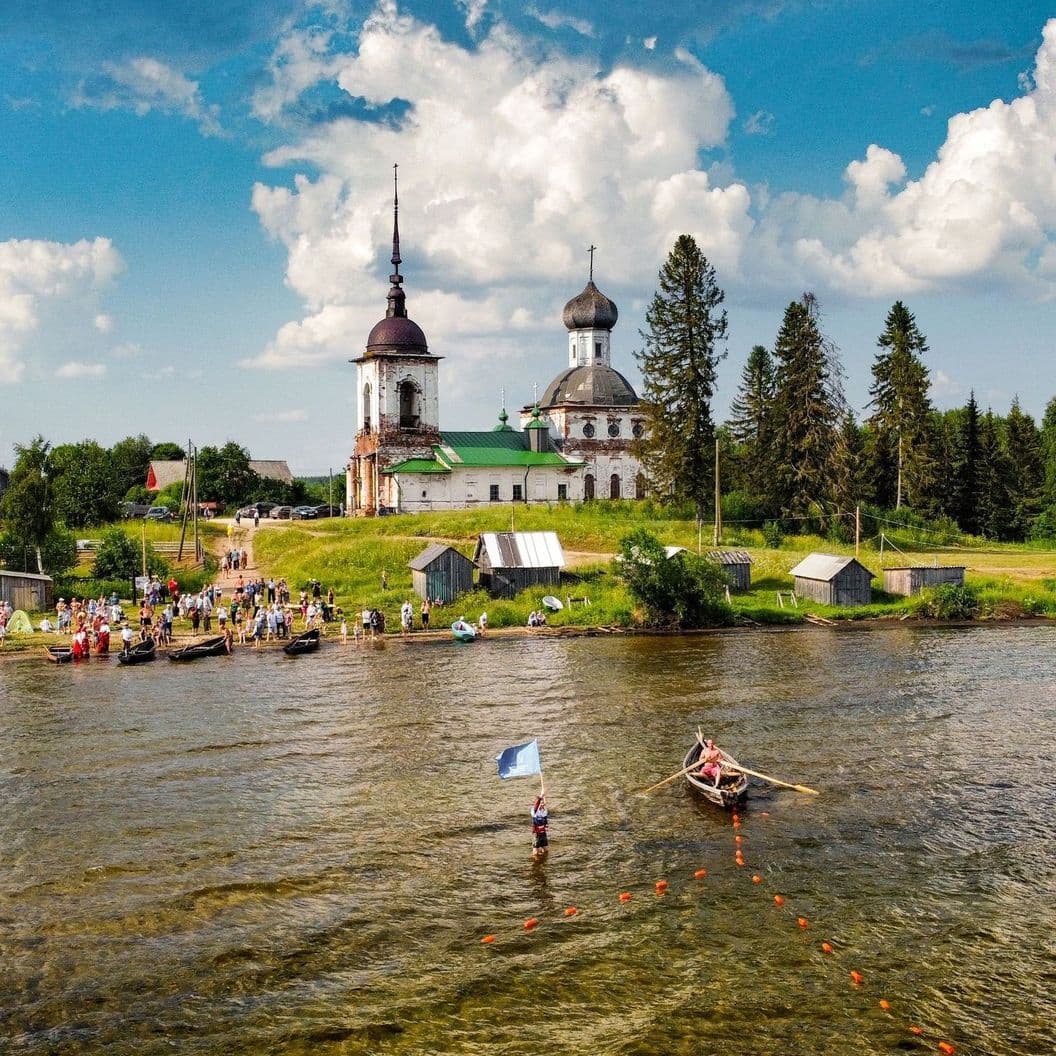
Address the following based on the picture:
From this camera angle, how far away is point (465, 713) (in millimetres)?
34094

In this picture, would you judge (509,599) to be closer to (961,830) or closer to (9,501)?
(9,501)

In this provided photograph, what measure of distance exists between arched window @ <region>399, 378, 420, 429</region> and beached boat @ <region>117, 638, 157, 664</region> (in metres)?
39.0

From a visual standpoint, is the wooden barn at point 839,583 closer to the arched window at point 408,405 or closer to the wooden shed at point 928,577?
the wooden shed at point 928,577

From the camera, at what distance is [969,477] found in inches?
3307

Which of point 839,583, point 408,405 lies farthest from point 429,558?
point 408,405

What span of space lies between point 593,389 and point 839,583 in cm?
3708

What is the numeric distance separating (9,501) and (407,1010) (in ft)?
151

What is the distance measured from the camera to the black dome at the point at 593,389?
8706 cm

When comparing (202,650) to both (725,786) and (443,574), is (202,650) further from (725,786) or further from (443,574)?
(725,786)

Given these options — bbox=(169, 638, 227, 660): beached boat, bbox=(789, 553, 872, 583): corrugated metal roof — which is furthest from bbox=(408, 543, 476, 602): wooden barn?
bbox=(789, 553, 872, 583): corrugated metal roof

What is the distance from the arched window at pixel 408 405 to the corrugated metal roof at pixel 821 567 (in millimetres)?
33023

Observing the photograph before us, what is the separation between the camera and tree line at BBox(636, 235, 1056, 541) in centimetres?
6794

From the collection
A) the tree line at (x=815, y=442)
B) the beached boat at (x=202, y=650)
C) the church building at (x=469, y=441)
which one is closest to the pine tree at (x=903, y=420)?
the tree line at (x=815, y=442)

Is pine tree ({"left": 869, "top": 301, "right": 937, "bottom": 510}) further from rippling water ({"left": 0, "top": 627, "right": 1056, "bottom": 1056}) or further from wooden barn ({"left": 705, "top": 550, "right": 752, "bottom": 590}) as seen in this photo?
rippling water ({"left": 0, "top": 627, "right": 1056, "bottom": 1056})
